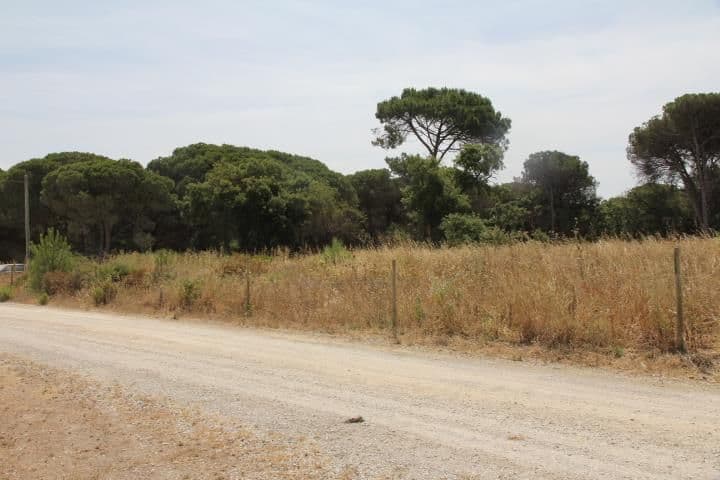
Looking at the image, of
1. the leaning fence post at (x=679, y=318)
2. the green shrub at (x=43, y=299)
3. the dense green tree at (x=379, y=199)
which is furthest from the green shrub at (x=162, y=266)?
the dense green tree at (x=379, y=199)

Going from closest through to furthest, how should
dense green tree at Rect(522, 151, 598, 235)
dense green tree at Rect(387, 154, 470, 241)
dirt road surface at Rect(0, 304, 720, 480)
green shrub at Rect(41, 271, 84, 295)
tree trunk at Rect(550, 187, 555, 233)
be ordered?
dirt road surface at Rect(0, 304, 720, 480), green shrub at Rect(41, 271, 84, 295), dense green tree at Rect(387, 154, 470, 241), tree trunk at Rect(550, 187, 555, 233), dense green tree at Rect(522, 151, 598, 235)

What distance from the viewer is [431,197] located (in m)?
38.0

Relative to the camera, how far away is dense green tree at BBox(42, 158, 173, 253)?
1909 inches

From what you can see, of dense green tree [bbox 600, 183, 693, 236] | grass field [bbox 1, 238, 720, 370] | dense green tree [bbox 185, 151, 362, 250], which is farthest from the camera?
dense green tree [bbox 185, 151, 362, 250]

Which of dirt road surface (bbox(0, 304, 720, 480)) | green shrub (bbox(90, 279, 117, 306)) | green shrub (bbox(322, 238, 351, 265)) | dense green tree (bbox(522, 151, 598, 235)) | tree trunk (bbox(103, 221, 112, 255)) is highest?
dense green tree (bbox(522, 151, 598, 235))

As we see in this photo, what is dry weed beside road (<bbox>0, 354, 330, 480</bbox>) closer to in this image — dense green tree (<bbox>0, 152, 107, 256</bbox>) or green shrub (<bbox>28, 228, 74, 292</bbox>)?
green shrub (<bbox>28, 228, 74, 292</bbox>)

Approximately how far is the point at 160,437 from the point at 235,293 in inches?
437

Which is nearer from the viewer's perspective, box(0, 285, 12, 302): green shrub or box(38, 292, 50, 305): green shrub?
box(38, 292, 50, 305): green shrub

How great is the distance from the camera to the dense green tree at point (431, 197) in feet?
124

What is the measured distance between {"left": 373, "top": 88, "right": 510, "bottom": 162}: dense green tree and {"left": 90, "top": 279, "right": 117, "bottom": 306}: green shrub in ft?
106

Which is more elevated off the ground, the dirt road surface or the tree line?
the tree line

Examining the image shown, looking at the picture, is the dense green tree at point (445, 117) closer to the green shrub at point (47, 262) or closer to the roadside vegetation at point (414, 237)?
the roadside vegetation at point (414, 237)

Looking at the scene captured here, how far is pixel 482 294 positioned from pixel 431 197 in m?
25.9

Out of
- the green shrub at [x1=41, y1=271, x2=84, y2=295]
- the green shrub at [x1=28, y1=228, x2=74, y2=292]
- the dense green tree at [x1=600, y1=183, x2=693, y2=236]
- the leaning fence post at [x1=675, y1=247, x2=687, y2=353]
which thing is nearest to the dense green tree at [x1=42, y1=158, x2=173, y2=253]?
the green shrub at [x1=28, y1=228, x2=74, y2=292]
